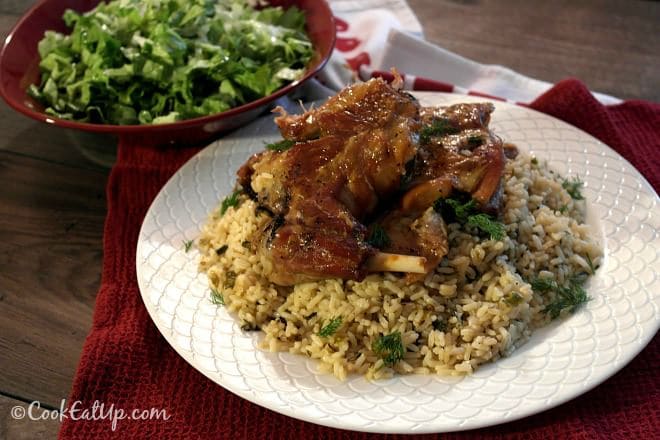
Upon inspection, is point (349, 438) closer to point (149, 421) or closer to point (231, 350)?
point (231, 350)

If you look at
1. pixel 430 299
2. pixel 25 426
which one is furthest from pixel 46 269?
pixel 430 299

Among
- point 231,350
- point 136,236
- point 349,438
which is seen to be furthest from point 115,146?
point 349,438

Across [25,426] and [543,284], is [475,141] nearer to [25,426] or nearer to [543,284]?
[543,284]

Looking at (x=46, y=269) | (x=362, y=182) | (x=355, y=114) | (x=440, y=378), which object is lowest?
(x=46, y=269)

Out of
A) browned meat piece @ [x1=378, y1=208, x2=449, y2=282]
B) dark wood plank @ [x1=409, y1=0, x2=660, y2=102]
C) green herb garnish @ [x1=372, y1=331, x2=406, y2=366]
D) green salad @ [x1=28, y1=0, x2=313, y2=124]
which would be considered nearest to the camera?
green herb garnish @ [x1=372, y1=331, x2=406, y2=366]

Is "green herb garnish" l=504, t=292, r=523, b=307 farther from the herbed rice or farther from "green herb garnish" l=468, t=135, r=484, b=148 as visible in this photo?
"green herb garnish" l=468, t=135, r=484, b=148

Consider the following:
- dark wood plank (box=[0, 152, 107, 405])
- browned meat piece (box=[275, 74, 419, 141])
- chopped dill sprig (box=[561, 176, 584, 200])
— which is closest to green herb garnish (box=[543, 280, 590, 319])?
chopped dill sprig (box=[561, 176, 584, 200])
